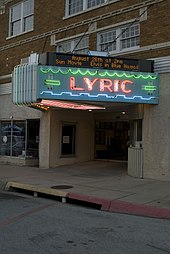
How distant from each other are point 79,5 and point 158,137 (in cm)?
829

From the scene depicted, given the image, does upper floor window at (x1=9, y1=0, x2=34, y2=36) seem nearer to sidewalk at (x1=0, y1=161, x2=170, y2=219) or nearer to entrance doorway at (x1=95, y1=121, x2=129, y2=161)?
entrance doorway at (x1=95, y1=121, x2=129, y2=161)

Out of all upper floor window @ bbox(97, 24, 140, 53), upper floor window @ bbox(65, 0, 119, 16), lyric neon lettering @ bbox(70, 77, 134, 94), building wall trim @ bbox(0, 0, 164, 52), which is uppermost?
upper floor window @ bbox(65, 0, 119, 16)

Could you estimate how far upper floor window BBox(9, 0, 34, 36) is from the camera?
21091 millimetres

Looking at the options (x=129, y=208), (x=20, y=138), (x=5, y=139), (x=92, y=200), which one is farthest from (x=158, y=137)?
(x=5, y=139)

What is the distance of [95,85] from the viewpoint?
13.3m

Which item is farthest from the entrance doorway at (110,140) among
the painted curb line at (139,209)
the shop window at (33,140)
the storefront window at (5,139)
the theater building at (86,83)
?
the painted curb line at (139,209)

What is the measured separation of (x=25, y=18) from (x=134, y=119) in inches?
392

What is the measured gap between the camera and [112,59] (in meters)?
13.7

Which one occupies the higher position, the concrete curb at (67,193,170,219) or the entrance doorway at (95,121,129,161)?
the entrance doorway at (95,121,129,161)

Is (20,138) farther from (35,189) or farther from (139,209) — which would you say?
(139,209)

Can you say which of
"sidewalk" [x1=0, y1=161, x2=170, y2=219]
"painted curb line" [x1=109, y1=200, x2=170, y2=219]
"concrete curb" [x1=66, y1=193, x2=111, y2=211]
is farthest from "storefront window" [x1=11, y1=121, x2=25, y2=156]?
"painted curb line" [x1=109, y1=200, x2=170, y2=219]

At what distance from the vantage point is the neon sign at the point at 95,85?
13062mm

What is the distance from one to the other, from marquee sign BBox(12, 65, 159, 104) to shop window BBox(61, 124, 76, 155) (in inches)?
207

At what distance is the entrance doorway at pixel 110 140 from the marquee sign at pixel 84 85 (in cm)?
638
